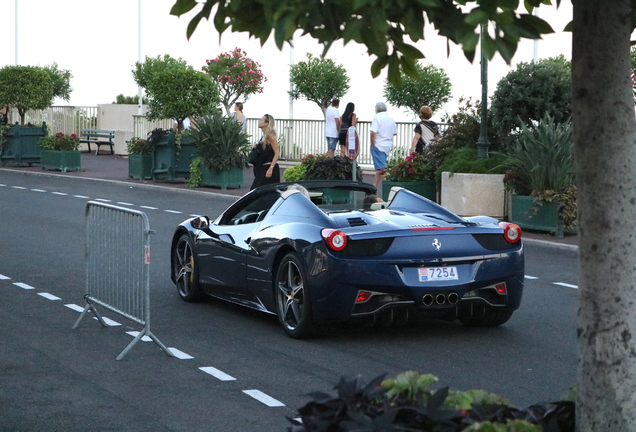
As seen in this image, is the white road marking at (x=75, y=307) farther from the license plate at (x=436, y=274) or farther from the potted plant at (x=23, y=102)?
the potted plant at (x=23, y=102)

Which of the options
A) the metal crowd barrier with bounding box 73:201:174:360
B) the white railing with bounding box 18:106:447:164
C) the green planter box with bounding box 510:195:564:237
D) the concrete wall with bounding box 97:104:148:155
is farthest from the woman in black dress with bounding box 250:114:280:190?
the concrete wall with bounding box 97:104:148:155

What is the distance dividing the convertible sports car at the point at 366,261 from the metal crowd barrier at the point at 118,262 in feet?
3.43

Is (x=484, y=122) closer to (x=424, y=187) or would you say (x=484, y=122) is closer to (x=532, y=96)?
(x=532, y=96)

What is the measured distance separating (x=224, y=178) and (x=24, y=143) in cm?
1206

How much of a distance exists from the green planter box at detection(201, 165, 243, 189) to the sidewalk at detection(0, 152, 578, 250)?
172mm

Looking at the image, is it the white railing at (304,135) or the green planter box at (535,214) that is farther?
the white railing at (304,135)

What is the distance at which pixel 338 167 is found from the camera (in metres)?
23.6

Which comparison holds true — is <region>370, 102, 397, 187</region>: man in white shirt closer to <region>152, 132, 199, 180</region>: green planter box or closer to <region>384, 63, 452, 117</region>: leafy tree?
<region>152, 132, 199, 180</region>: green planter box

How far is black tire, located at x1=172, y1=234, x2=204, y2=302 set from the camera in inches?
438

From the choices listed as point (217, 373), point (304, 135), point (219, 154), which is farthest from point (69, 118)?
point (217, 373)

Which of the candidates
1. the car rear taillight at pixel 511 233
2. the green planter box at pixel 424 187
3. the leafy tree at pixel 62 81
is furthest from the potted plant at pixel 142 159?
the leafy tree at pixel 62 81

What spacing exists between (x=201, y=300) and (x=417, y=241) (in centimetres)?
314

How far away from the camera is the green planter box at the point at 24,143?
37250mm

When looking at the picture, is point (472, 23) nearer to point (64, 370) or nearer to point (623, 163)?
point (623, 163)
